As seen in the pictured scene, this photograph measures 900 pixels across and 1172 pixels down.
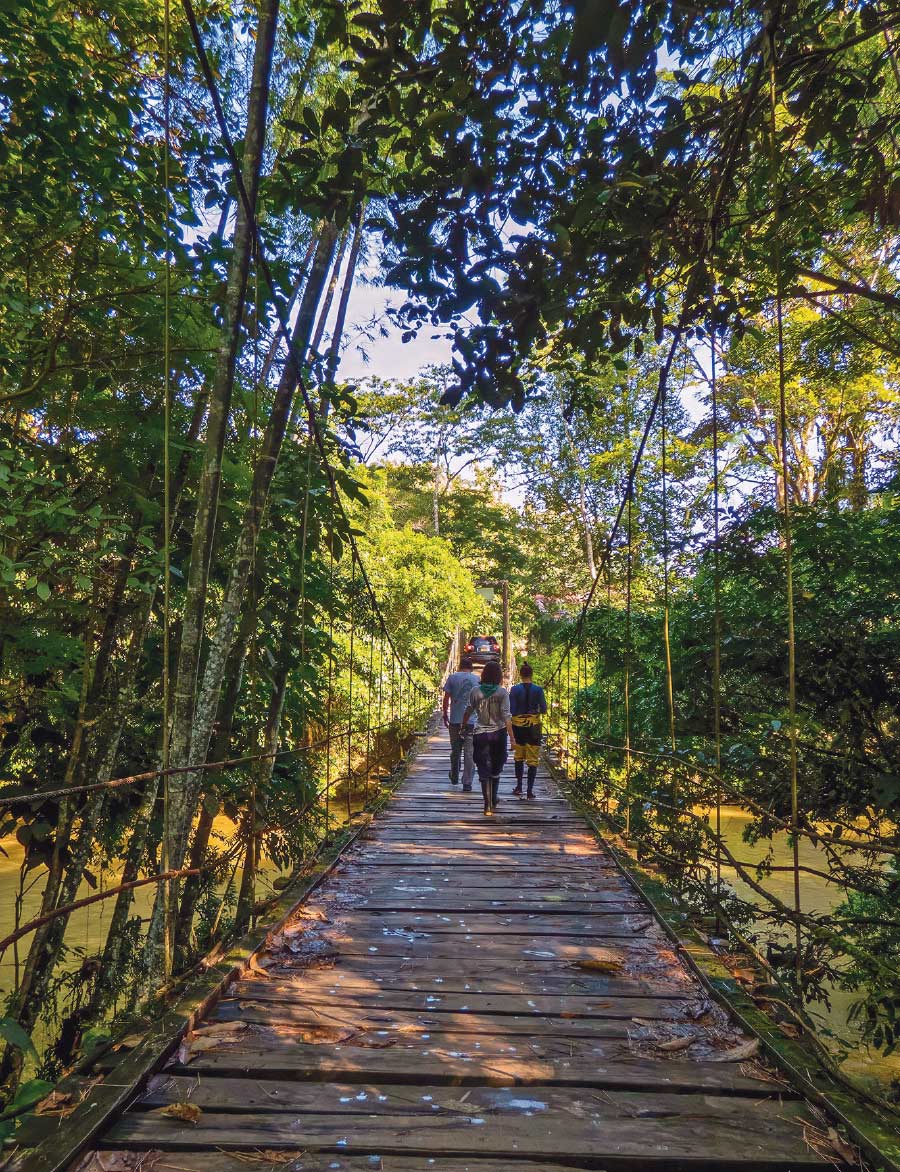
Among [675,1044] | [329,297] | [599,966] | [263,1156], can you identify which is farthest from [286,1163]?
[329,297]

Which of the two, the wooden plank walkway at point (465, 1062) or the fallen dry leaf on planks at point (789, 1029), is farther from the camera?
the fallen dry leaf on planks at point (789, 1029)

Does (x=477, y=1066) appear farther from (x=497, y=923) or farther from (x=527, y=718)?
(x=527, y=718)

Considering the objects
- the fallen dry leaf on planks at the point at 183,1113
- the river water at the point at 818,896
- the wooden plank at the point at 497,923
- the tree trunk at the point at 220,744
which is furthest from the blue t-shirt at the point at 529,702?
the fallen dry leaf on planks at the point at 183,1113

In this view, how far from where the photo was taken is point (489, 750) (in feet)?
14.0

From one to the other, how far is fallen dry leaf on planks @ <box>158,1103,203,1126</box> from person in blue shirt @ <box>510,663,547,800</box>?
366 cm

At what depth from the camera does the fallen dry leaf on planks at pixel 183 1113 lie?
122 cm

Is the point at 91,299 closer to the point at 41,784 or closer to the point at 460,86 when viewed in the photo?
the point at 460,86

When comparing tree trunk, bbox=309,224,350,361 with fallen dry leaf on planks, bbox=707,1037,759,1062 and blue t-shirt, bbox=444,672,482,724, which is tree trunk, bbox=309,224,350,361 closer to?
blue t-shirt, bbox=444,672,482,724

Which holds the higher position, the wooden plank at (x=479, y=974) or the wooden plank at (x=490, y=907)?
the wooden plank at (x=479, y=974)

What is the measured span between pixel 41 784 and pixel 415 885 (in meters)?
1.40

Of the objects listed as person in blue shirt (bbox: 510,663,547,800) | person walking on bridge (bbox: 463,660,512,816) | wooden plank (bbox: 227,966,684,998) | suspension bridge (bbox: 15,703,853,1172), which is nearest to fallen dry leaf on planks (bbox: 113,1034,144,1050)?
suspension bridge (bbox: 15,703,853,1172)

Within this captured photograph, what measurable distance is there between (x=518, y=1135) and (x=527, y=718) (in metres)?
3.65

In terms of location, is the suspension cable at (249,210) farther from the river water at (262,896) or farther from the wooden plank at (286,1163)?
Result: the river water at (262,896)

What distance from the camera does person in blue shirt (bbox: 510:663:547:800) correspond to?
483 centimetres
